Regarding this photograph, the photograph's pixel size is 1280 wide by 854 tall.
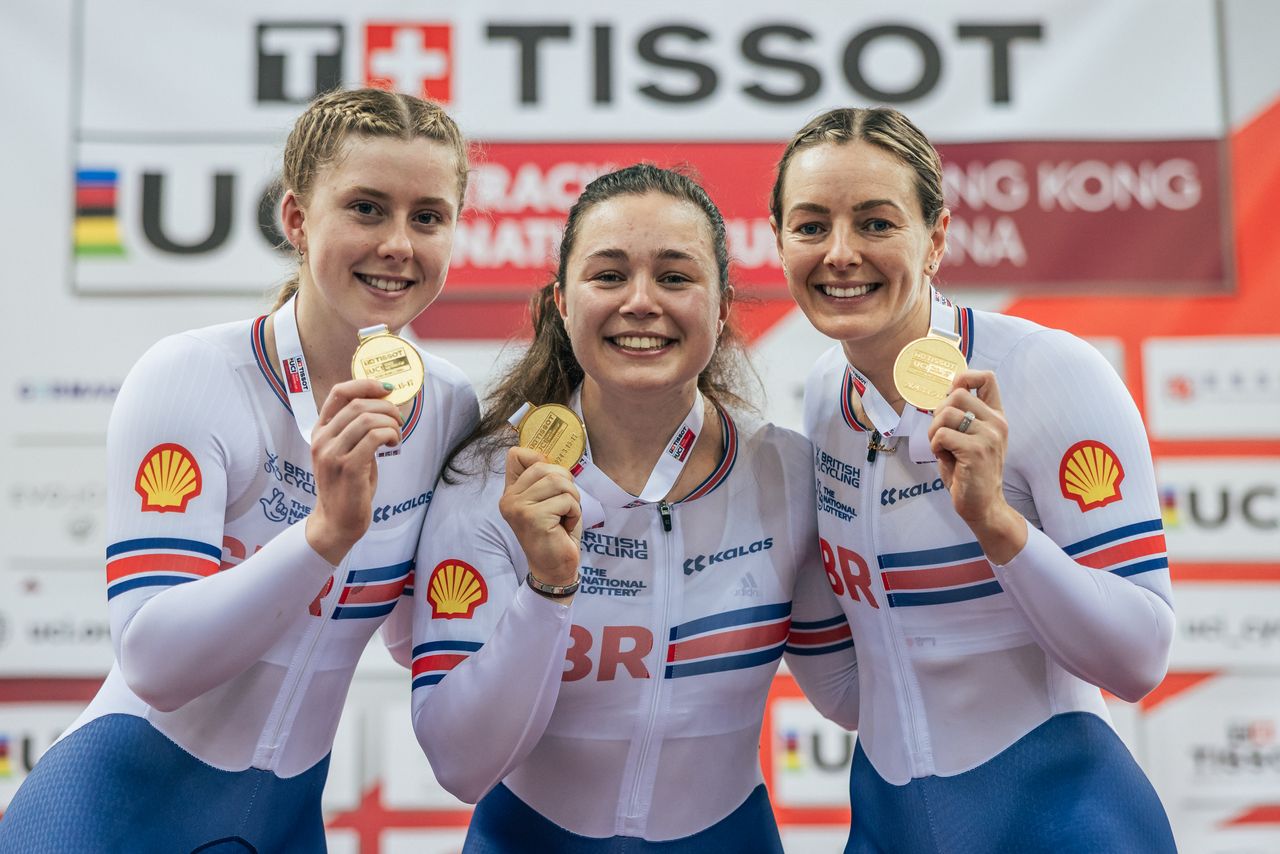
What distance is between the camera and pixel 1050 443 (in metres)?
1.79

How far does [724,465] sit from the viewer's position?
80.7 inches

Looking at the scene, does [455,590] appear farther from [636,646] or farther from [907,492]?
[907,492]

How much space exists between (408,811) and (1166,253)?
2879mm

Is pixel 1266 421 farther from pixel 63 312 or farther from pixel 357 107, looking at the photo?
pixel 63 312

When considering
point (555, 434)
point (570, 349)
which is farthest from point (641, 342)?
point (570, 349)

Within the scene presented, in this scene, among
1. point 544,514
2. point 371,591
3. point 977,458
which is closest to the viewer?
point 977,458

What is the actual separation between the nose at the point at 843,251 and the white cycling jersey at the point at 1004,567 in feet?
0.56

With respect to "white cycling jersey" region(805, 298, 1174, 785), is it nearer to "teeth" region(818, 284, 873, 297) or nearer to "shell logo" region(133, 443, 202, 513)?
"teeth" region(818, 284, 873, 297)

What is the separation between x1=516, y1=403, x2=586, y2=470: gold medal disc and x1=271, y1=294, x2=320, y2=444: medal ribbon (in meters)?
0.32

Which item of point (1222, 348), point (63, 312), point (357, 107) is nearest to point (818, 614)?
point (357, 107)

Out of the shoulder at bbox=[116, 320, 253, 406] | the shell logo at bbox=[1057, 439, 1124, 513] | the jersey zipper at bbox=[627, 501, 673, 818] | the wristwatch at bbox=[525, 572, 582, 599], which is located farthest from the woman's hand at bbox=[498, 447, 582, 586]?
the shell logo at bbox=[1057, 439, 1124, 513]

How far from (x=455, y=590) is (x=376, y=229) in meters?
0.58

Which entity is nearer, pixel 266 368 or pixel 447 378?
pixel 266 368

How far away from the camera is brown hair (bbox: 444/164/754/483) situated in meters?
1.99
